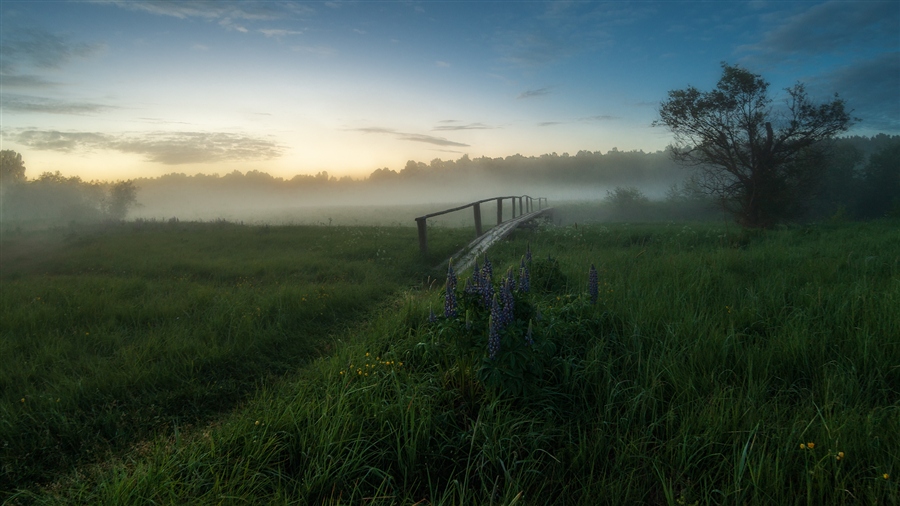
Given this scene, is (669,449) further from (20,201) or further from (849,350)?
(20,201)

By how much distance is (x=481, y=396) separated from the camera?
10.8ft

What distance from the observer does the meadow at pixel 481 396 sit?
241cm

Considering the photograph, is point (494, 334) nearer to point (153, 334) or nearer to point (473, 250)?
point (153, 334)

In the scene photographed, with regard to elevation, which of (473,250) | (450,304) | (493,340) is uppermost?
(450,304)

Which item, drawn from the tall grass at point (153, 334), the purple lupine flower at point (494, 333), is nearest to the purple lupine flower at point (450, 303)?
the purple lupine flower at point (494, 333)

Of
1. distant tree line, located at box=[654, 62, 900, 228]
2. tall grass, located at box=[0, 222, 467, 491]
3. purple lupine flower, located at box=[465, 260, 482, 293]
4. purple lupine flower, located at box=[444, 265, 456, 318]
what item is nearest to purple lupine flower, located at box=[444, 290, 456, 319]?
purple lupine flower, located at box=[444, 265, 456, 318]

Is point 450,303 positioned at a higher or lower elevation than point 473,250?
higher

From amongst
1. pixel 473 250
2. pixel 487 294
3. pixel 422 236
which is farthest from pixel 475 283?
pixel 473 250

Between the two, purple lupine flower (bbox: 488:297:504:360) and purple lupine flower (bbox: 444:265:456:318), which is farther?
purple lupine flower (bbox: 444:265:456:318)

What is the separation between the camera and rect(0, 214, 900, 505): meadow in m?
2.41

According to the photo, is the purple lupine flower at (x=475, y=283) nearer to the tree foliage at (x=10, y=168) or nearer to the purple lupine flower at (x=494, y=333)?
the purple lupine flower at (x=494, y=333)

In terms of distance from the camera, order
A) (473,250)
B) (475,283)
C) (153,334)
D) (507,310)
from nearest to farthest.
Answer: (507,310), (475,283), (153,334), (473,250)

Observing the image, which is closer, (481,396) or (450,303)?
(481,396)

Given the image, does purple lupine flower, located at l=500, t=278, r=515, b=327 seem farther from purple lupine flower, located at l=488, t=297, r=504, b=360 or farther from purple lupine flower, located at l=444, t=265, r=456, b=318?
purple lupine flower, located at l=444, t=265, r=456, b=318
